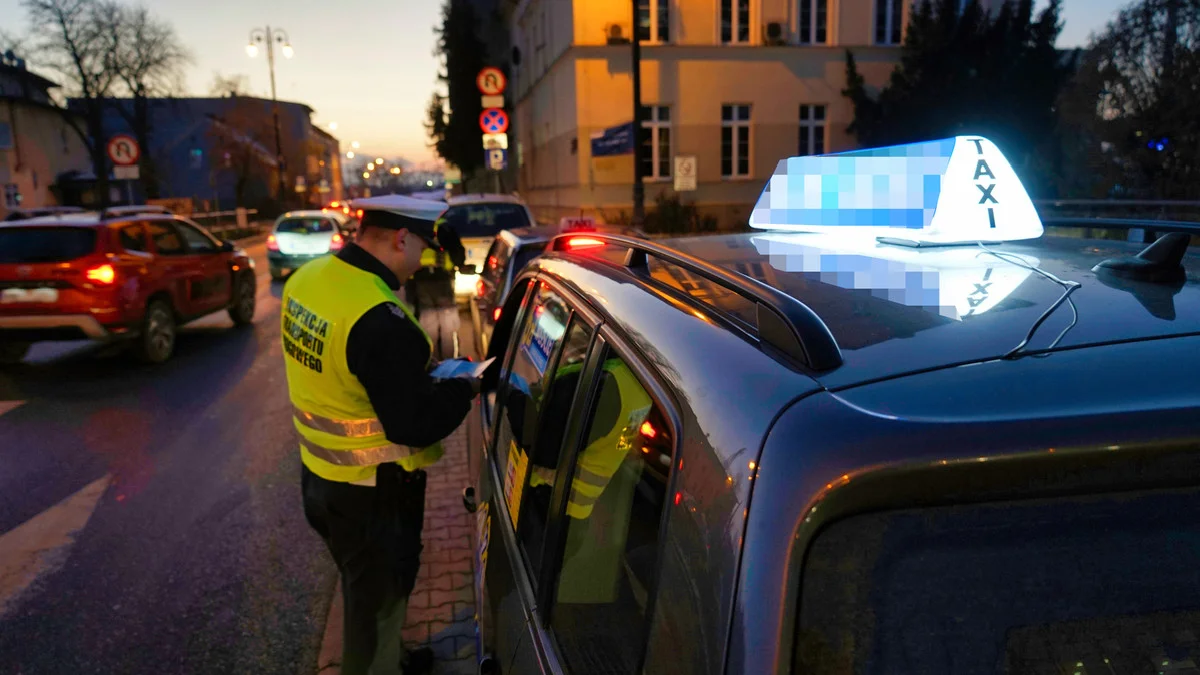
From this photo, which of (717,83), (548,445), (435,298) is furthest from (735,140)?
(548,445)

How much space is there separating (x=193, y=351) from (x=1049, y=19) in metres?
23.5

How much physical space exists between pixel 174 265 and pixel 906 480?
1139cm

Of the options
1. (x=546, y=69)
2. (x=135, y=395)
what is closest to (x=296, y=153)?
(x=546, y=69)

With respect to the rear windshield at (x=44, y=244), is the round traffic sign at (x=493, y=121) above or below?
above

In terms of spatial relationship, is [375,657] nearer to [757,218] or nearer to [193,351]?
[757,218]

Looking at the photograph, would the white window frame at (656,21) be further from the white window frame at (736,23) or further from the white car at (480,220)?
the white car at (480,220)

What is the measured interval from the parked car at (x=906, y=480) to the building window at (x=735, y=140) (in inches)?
1014

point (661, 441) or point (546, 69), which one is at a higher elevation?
point (546, 69)

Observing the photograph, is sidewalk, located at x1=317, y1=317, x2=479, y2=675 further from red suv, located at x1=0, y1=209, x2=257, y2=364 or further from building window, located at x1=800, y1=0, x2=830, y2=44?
building window, located at x1=800, y1=0, x2=830, y2=44

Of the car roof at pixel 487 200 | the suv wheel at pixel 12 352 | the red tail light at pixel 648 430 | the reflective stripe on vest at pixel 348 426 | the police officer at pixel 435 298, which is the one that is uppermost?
the car roof at pixel 487 200

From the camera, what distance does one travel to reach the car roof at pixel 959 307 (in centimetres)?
115

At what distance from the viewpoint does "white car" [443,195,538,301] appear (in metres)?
12.0

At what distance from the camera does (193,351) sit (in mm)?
10938

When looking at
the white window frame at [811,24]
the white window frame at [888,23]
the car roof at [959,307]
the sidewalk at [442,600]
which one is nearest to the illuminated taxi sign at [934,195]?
the car roof at [959,307]
